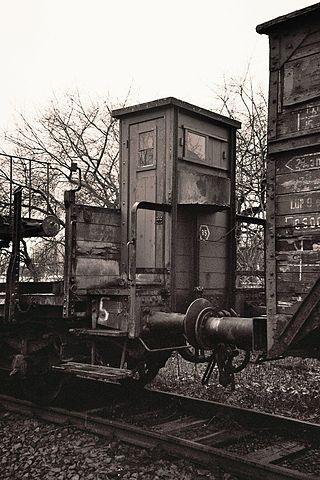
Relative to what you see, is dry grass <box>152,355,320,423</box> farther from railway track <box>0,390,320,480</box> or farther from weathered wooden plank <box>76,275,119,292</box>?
weathered wooden plank <box>76,275,119,292</box>

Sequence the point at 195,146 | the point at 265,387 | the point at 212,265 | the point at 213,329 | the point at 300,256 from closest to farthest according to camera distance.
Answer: the point at 300,256 → the point at 213,329 → the point at 195,146 → the point at 212,265 → the point at 265,387

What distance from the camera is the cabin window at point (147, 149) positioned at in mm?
7500

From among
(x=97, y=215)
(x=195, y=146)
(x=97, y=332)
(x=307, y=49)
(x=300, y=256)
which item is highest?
(x=307, y=49)

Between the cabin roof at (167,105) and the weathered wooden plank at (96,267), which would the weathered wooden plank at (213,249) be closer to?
the weathered wooden plank at (96,267)

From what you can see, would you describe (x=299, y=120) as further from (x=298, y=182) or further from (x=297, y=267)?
(x=297, y=267)

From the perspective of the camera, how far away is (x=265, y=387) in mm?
8523

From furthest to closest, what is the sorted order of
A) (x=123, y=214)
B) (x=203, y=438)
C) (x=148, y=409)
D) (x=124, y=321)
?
(x=123, y=214), (x=148, y=409), (x=124, y=321), (x=203, y=438)

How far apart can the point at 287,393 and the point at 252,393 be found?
0.54 meters

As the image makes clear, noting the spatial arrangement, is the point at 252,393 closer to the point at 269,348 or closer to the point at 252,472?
the point at 252,472

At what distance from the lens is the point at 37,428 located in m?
6.54

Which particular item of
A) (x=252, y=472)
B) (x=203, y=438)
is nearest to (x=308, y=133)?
(x=252, y=472)

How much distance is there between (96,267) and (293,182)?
10.8 feet

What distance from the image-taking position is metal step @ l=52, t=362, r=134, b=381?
5926mm

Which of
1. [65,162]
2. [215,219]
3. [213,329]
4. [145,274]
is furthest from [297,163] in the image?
[65,162]
